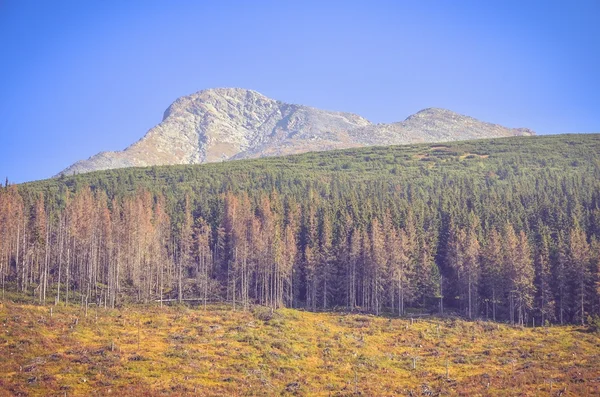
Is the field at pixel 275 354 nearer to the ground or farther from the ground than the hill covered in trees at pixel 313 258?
nearer to the ground

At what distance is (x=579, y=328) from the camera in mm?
85250

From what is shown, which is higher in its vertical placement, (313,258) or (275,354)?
(313,258)

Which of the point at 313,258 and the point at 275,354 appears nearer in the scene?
the point at 275,354

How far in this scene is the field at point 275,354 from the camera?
5366 cm

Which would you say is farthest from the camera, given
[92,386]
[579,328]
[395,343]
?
[579,328]

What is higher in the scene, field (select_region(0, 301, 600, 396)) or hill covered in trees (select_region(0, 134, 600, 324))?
hill covered in trees (select_region(0, 134, 600, 324))

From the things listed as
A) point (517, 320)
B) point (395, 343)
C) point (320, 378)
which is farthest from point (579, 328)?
point (320, 378)

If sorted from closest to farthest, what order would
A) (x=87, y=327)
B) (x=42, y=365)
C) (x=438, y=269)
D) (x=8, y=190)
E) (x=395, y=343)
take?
(x=42, y=365) → (x=87, y=327) → (x=395, y=343) → (x=438, y=269) → (x=8, y=190)

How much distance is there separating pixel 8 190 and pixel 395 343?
296 ft

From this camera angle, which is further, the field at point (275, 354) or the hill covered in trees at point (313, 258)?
the hill covered in trees at point (313, 258)

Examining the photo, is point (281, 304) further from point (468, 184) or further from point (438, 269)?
point (468, 184)

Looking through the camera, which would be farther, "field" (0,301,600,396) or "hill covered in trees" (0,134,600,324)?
"hill covered in trees" (0,134,600,324)

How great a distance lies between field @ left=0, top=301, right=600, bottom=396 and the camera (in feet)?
176

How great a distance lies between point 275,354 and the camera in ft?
223
